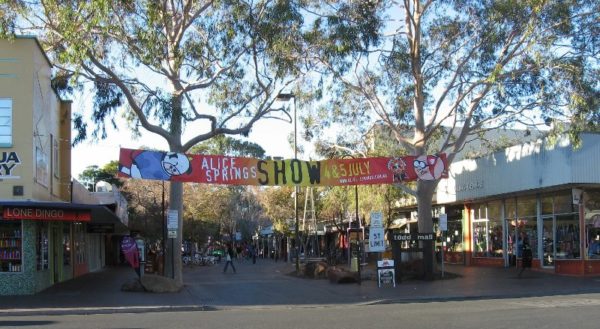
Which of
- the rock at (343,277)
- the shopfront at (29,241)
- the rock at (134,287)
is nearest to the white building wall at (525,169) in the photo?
the rock at (343,277)

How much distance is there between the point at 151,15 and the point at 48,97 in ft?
18.9

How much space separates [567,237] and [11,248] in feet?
68.7

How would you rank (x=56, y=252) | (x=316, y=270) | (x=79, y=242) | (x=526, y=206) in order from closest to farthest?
1. (x=56, y=252)
2. (x=316, y=270)
3. (x=526, y=206)
4. (x=79, y=242)

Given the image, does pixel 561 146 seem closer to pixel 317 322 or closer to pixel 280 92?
pixel 280 92

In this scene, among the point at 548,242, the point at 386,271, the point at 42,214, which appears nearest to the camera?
the point at 42,214

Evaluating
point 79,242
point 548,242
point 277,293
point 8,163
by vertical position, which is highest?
point 8,163

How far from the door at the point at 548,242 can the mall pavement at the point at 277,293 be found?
5.07ft

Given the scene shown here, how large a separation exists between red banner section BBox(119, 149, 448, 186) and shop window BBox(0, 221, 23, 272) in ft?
13.1

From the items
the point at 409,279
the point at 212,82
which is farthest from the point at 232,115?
the point at 409,279

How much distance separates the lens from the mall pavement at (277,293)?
58.9 ft

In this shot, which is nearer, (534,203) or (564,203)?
(564,203)

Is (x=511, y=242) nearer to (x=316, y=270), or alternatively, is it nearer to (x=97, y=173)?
(x=316, y=270)

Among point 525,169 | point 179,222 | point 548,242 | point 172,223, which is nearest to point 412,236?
point 525,169

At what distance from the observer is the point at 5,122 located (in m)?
20.8
